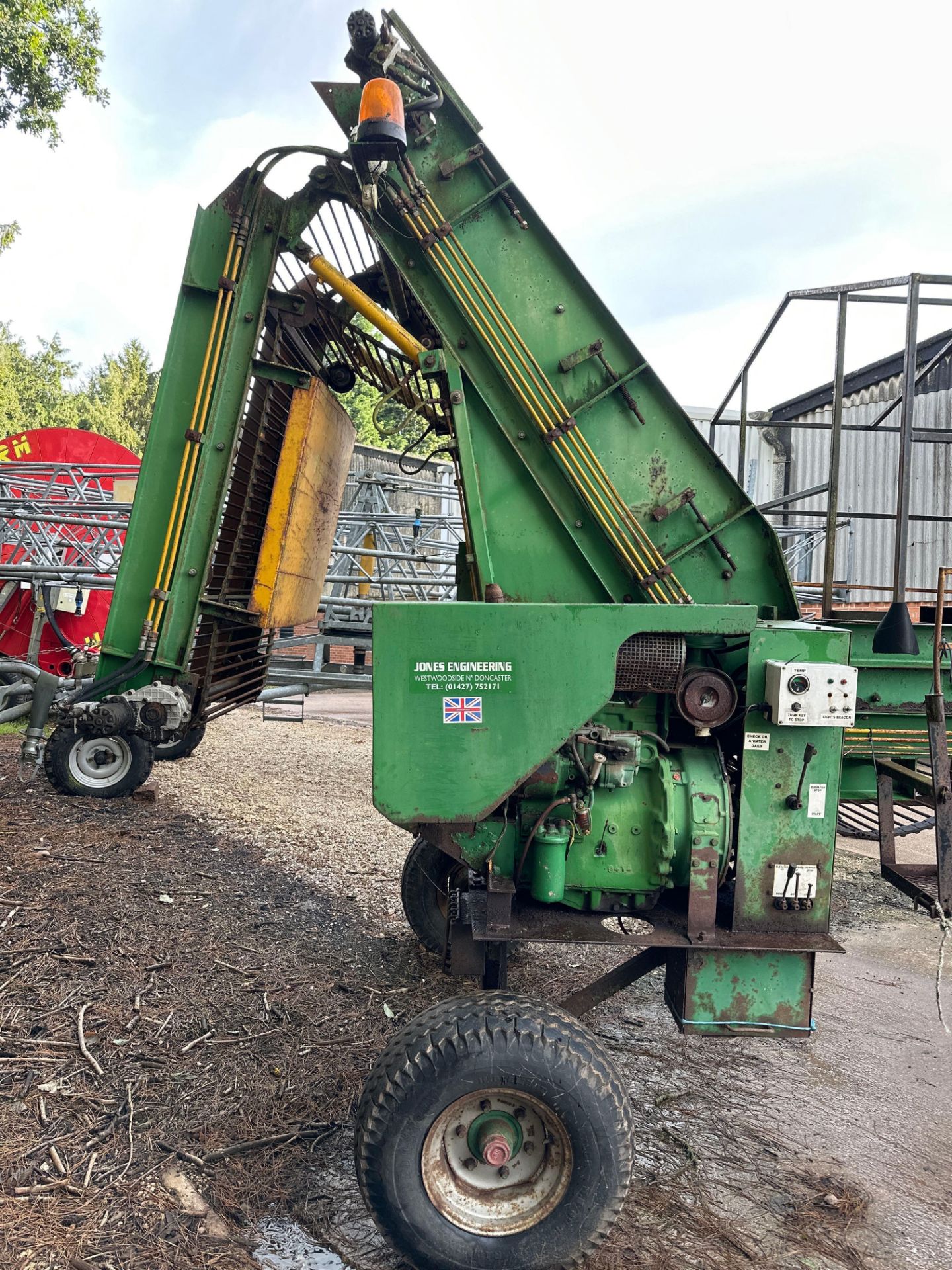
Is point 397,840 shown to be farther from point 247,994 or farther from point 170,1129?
point 170,1129

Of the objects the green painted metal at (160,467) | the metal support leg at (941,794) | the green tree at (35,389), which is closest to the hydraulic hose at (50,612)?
the green painted metal at (160,467)

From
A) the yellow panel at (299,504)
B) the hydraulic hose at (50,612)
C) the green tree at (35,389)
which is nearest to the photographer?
the yellow panel at (299,504)

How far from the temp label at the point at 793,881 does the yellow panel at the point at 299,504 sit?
3.09 metres

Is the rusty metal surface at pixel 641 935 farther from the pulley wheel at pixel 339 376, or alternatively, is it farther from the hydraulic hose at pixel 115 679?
the pulley wheel at pixel 339 376

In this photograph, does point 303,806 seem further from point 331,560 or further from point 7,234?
point 7,234

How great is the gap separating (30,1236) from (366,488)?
1169 centimetres

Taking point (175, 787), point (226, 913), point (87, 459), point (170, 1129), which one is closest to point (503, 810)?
point (170, 1129)

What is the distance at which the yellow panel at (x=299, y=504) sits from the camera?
182 inches

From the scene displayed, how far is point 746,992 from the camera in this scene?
273cm

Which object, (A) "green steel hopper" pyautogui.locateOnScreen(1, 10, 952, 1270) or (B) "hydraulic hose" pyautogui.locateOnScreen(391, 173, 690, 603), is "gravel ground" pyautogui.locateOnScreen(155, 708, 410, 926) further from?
(B) "hydraulic hose" pyautogui.locateOnScreen(391, 173, 690, 603)

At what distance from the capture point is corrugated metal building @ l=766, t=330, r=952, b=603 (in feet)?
18.8

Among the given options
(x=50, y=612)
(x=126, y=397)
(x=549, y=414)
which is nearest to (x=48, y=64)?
(x=50, y=612)

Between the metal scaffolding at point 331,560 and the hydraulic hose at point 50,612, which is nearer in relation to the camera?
the metal scaffolding at point 331,560

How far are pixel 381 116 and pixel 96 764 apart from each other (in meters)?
4.64
